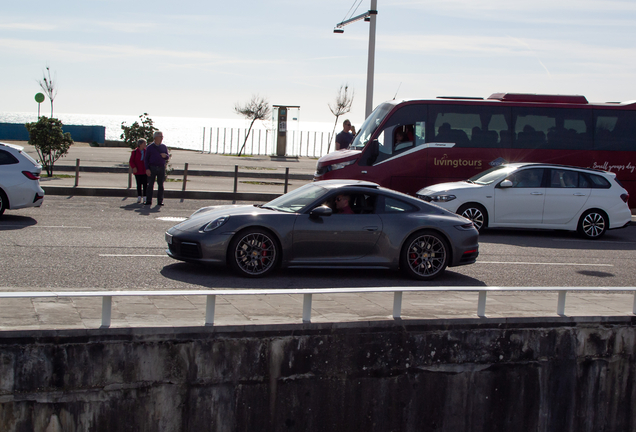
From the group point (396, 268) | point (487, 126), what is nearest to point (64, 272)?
point (396, 268)

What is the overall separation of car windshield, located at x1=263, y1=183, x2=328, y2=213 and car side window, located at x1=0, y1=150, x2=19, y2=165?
21.4 feet

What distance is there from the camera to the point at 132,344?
17.4 feet

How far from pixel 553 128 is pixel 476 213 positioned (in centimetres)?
535

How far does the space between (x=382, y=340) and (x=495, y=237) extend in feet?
28.6

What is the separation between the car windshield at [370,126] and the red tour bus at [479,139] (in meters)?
0.03

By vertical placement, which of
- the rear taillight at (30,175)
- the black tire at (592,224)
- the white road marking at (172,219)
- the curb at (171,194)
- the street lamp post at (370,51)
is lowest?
the white road marking at (172,219)

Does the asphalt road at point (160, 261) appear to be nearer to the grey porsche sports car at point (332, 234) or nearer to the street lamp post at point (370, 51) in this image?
the grey porsche sports car at point (332, 234)

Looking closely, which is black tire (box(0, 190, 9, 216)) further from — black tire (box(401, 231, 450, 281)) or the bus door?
the bus door

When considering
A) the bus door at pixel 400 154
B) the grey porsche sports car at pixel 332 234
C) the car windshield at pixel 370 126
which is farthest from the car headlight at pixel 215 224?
the car windshield at pixel 370 126

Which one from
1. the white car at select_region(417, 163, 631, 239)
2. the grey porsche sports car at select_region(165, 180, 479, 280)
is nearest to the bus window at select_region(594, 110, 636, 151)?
the white car at select_region(417, 163, 631, 239)

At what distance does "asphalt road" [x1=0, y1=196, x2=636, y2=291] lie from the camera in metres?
8.25

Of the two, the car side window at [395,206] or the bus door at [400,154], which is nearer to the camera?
the car side window at [395,206]

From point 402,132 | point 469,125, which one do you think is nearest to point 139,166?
point 402,132

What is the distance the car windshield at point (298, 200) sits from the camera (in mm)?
8938
